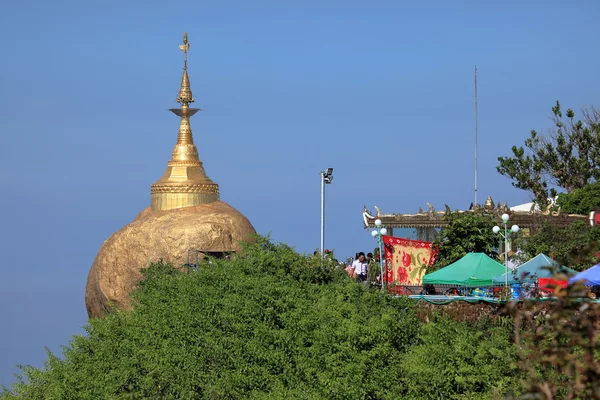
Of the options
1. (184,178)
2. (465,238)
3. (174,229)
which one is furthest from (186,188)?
(465,238)

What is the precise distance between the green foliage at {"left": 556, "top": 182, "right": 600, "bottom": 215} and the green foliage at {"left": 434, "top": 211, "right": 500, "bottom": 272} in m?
5.89

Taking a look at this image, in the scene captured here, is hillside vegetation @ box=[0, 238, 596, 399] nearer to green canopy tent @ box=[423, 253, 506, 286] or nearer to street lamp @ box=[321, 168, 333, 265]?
street lamp @ box=[321, 168, 333, 265]

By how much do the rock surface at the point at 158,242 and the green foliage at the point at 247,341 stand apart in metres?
4.61

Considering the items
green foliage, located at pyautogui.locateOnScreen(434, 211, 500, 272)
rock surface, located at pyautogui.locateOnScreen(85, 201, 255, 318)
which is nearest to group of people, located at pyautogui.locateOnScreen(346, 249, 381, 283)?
green foliage, located at pyautogui.locateOnScreen(434, 211, 500, 272)

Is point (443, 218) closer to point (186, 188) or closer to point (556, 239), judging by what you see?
point (556, 239)

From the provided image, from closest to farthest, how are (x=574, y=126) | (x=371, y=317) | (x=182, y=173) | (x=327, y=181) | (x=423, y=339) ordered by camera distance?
(x=423, y=339)
(x=371, y=317)
(x=327, y=181)
(x=182, y=173)
(x=574, y=126)

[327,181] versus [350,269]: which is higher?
[327,181]

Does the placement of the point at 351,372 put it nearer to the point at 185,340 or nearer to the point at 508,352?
the point at 508,352

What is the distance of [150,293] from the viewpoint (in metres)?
28.5

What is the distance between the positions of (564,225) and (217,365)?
44.5 ft

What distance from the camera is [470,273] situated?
26.5 metres

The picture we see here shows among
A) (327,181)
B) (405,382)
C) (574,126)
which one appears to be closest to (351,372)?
(405,382)

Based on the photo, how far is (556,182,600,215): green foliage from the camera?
116 feet

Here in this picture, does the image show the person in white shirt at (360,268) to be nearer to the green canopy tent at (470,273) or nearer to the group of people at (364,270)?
the group of people at (364,270)
